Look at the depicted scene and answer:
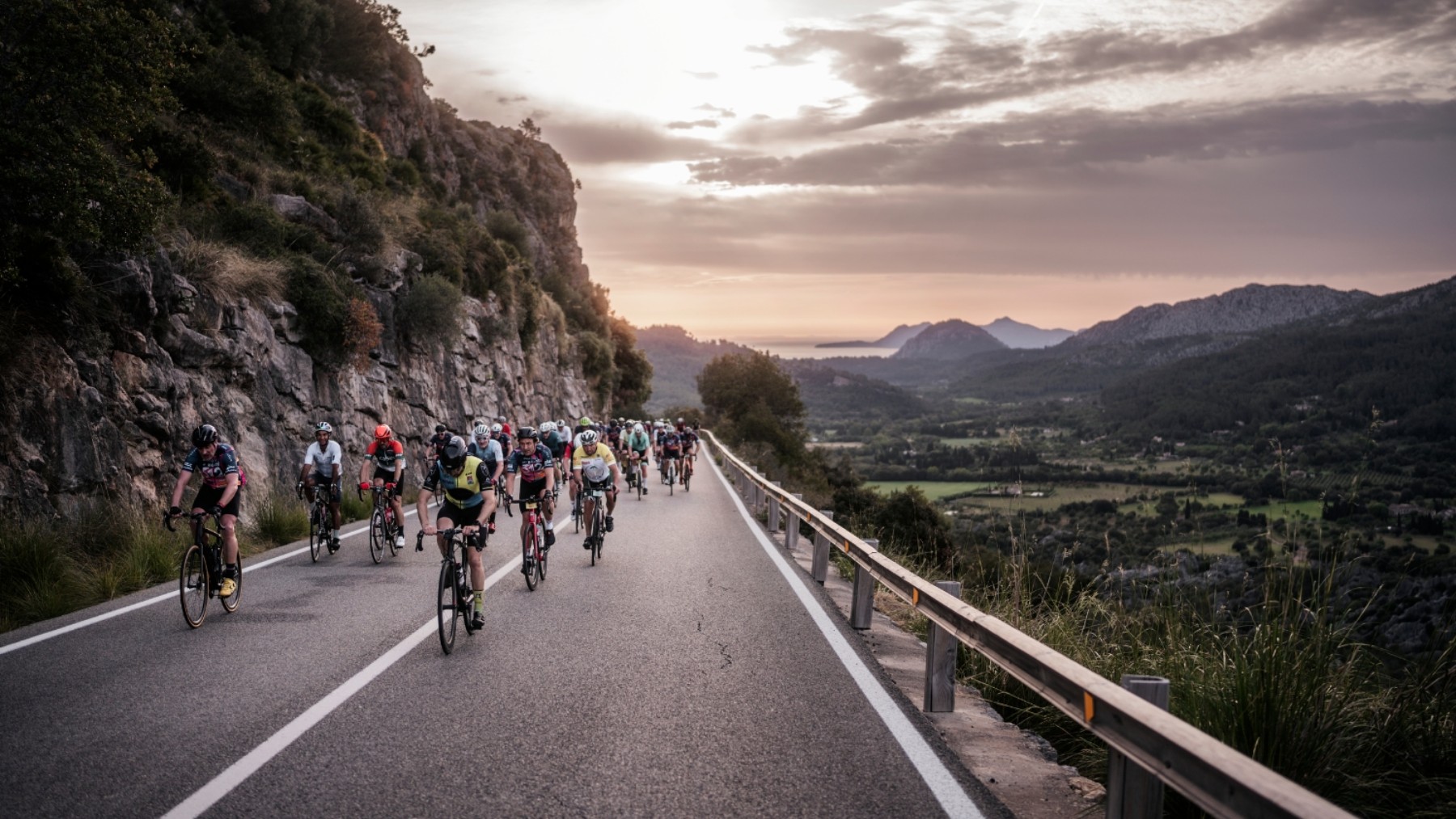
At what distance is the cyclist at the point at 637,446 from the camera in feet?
76.3

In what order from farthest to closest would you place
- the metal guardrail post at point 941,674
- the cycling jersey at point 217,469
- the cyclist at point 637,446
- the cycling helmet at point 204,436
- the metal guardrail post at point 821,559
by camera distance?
the cyclist at point 637,446 → the metal guardrail post at point 821,559 → the cycling jersey at point 217,469 → the cycling helmet at point 204,436 → the metal guardrail post at point 941,674

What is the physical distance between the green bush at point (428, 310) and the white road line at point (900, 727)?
2231 cm

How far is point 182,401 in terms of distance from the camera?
1541cm

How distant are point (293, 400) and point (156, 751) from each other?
1683 cm

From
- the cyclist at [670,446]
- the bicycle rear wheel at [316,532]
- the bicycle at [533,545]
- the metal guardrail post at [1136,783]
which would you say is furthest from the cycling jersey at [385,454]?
the cyclist at [670,446]

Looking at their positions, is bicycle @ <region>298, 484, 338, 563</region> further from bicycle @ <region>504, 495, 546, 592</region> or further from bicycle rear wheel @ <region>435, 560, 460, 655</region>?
bicycle rear wheel @ <region>435, 560, 460, 655</region>

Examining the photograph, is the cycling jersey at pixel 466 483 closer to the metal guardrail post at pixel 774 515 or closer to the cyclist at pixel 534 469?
the cyclist at pixel 534 469

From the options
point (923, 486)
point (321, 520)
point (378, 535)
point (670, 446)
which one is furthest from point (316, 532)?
point (923, 486)

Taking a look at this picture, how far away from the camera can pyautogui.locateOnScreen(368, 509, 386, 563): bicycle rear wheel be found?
12544mm

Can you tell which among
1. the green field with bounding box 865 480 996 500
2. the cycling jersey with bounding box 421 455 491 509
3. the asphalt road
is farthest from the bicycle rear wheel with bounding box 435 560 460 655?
the green field with bounding box 865 480 996 500

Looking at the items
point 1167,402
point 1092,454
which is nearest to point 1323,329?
point 1167,402

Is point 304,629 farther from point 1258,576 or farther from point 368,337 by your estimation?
point 368,337

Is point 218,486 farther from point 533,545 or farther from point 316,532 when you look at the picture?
point 316,532

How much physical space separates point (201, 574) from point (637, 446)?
50.4ft
